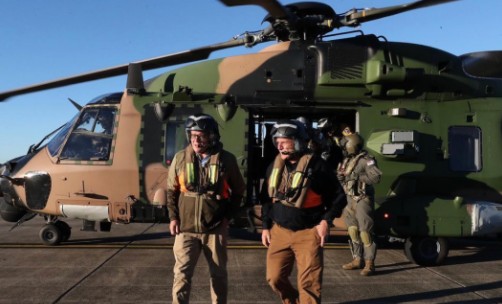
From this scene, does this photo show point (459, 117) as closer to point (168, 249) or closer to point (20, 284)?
point (168, 249)

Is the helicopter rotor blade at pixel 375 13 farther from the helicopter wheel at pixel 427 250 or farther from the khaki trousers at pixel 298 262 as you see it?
the khaki trousers at pixel 298 262

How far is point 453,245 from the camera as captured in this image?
8531mm

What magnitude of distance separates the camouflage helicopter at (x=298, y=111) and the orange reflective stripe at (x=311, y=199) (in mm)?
3204

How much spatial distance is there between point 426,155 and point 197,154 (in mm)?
4465

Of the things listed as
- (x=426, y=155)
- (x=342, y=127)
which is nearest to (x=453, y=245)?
(x=426, y=155)

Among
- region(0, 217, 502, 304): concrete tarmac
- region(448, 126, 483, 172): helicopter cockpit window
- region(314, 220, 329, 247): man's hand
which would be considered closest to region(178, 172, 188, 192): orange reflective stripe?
region(314, 220, 329, 247): man's hand

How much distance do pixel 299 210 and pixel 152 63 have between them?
4.69 meters

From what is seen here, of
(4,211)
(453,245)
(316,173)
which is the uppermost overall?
(316,173)

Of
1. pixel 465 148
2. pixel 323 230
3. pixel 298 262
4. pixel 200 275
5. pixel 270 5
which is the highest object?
pixel 270 5

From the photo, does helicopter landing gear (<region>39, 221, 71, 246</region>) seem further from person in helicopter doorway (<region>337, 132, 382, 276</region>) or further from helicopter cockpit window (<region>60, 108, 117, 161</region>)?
person in helicopter doorway (<region>337, 132, 382, 276</region>)

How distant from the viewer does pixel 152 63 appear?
7391 mm

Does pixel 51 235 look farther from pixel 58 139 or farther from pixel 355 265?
pixel 355 265

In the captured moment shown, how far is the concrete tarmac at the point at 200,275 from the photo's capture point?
16.0ft

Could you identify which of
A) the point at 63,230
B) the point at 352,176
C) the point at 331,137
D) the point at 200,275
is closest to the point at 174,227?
the point at 200,275
